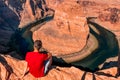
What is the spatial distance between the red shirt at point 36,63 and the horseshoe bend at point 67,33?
2206 cm

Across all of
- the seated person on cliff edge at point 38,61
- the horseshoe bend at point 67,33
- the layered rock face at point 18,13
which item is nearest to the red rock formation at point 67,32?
the horseshoe bend at point 67,33

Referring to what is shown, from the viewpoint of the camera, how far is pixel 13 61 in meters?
18.2

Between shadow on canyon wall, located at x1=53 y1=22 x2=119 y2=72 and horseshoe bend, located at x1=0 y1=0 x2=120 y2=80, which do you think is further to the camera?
horseshoe bend, located at x1=0 y1=0 x2=120 y2=80

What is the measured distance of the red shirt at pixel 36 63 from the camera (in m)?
15.6

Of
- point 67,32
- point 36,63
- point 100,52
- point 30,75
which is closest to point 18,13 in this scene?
point 67,32

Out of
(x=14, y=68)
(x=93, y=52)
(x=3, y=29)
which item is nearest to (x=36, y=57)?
(x=14, y=68)

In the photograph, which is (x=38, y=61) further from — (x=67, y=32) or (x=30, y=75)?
(x=67, y=32)

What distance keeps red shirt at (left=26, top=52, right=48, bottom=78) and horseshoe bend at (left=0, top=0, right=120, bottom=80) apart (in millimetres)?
22062

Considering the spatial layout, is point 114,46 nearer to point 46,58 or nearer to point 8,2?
point 8,2

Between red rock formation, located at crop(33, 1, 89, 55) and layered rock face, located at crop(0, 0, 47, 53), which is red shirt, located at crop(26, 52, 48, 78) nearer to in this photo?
red rock formation, located at crop(33, 1, 89, 55)

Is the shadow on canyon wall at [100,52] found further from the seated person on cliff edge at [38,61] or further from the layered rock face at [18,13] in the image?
the seated person on cliff edge at [38,61]

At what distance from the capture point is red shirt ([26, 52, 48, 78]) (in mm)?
15641

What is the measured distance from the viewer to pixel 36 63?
15719 mm

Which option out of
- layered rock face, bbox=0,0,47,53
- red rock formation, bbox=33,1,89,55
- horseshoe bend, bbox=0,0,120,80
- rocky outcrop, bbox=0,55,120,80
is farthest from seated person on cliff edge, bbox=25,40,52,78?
layered rock face, bbox=0,0,47,53
